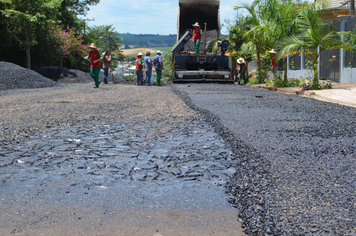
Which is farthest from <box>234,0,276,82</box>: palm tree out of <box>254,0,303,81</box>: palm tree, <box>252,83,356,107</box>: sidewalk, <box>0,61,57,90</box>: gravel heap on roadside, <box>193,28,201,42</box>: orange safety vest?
<box>0,61,57,90</box>: gravel heap on roadside

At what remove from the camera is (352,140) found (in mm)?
5723

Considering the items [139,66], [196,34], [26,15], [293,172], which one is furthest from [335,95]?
[26,15]

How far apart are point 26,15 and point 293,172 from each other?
21886mm

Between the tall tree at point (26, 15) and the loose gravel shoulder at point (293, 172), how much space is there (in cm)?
1822

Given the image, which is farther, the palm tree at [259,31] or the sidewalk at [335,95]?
the palm tree at [259,31]

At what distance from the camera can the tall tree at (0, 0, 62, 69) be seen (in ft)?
73.9

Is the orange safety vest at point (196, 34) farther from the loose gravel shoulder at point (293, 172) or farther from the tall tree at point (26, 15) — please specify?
the loose gravel shoulder at point (293, 172)

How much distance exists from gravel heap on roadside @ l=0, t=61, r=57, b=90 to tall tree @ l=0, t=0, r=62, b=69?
385cm

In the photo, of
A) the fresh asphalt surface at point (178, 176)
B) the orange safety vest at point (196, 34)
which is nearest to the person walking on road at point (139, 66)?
the orange safety vest at point (196, 34)

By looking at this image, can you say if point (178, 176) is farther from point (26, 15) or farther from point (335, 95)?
point (26, 15)

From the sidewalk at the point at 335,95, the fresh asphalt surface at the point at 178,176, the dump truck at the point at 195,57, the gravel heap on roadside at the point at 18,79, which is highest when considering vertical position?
the dump truck at the point at 195,57

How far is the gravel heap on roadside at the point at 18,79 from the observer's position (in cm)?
1778

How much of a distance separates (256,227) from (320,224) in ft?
1.45

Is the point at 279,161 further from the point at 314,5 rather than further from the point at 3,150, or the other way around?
the point at 314,5
